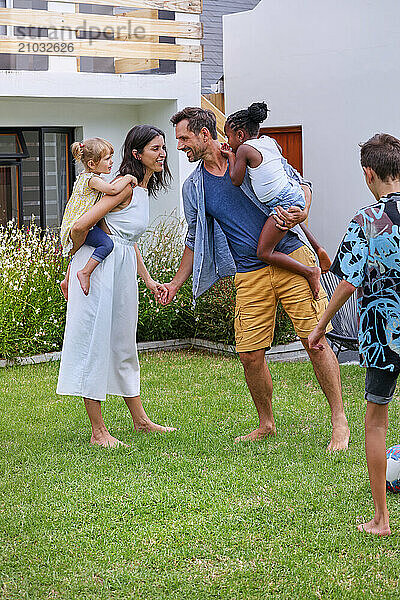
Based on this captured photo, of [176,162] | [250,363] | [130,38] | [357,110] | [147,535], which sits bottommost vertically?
[147,535]

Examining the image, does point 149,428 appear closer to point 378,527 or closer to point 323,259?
point 323,259

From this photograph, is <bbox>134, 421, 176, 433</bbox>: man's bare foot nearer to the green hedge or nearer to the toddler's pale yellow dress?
the toddler's pale yellow dress

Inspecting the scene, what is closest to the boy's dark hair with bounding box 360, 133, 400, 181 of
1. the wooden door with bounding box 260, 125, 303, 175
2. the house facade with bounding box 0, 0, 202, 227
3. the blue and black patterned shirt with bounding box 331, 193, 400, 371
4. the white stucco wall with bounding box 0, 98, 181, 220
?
the blue and black patterned shirt with bounding box 331, 193, 400, 371

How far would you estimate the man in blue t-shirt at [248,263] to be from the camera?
6074mm

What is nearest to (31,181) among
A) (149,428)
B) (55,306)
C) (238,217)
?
(55,306)

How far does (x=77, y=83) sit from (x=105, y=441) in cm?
658

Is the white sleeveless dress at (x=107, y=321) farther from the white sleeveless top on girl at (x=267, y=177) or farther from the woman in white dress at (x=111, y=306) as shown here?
the white sleeveless top on girl at (x=267, y=177)

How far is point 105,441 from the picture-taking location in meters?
6.19

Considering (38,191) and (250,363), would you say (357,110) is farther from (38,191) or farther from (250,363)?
(250,363)

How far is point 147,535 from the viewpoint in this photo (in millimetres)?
4617

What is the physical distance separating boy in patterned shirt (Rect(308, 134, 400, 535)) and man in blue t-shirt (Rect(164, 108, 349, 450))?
161 centimetres

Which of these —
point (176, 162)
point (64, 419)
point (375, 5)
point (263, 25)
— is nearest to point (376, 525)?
point (64, 419)

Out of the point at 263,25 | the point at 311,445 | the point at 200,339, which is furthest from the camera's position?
the point at 263,25

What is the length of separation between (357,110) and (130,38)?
11.8ft
